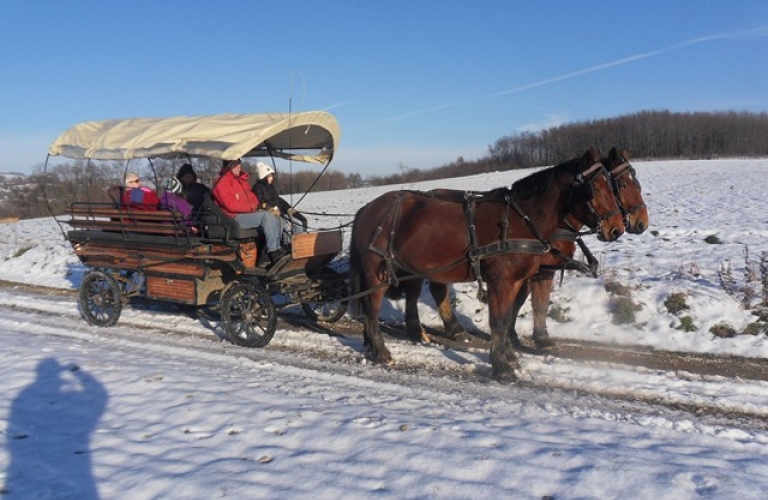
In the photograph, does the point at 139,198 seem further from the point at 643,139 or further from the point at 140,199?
the point at 643,139

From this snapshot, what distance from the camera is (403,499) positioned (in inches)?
131

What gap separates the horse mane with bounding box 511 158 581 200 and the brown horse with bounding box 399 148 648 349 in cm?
29

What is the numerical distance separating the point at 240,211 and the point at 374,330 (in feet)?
7.82

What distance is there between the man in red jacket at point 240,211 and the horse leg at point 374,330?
4.68 feet

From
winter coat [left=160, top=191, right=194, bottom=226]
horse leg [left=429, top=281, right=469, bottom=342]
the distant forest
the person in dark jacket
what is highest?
the distant forest

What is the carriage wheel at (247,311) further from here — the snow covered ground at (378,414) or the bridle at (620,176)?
the bridle at (620,176)

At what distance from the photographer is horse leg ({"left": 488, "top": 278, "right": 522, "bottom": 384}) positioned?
5584 mm

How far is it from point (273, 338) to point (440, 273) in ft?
8.19

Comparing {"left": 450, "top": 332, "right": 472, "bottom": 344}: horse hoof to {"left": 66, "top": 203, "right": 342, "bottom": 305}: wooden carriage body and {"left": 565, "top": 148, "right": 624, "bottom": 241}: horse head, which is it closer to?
{"left": 66, "top": 203, "right": 342, "bottom": 305}: wooden carriage body

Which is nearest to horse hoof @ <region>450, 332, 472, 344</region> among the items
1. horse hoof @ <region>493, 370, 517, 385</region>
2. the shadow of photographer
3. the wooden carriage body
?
horse hoof @ <region>493, 370, 517, 385</region>

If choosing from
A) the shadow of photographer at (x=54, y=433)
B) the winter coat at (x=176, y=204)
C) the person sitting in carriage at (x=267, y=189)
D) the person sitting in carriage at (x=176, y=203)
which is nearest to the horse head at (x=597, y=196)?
the person sitting in carriage at (x=267, y=189)

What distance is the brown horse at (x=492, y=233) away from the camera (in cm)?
540

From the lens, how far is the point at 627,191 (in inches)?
208

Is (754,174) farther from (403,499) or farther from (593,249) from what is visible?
(403,499)
